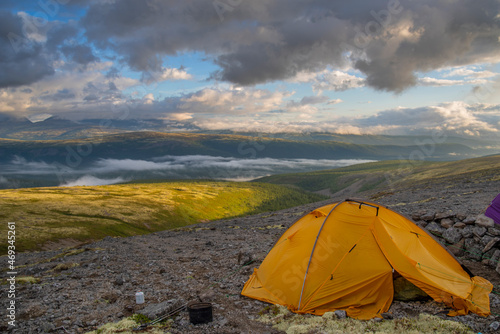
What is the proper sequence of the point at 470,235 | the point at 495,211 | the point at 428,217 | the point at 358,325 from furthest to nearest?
1. the point at 428,217
2. the point at 495,211
3. the point at 470,235
4. the point at 358,325

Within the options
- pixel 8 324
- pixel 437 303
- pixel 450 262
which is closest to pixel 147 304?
pixel 8 324

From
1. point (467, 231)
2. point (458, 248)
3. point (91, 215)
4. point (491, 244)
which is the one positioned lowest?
point (91, 215)

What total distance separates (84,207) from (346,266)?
108 m

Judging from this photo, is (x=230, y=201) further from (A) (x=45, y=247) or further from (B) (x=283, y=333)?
(B) (x=283, y=333)

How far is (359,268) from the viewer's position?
513 inches

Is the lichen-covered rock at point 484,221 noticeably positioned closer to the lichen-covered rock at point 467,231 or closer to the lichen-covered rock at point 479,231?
the lichen-covered rock at point 479,231

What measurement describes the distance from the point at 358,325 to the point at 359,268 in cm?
275

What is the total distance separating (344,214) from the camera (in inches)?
592

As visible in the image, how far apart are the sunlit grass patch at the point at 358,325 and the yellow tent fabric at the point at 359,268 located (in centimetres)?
72

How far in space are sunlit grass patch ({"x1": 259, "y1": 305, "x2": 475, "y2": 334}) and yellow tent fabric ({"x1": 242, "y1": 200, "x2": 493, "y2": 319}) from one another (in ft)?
2.35

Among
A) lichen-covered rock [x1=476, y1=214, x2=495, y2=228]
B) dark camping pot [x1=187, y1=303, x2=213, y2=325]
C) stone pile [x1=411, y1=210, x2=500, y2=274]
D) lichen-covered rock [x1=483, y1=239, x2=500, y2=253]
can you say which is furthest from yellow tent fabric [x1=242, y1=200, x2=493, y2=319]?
lichen-covered rock [x1=476, y1=214, x2=495, y2=228]

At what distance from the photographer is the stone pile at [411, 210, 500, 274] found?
→ 50.3 feet

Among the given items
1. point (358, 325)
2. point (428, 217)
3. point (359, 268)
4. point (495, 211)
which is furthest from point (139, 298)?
point (495, 211)

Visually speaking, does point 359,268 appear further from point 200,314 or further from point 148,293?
point 148,293
